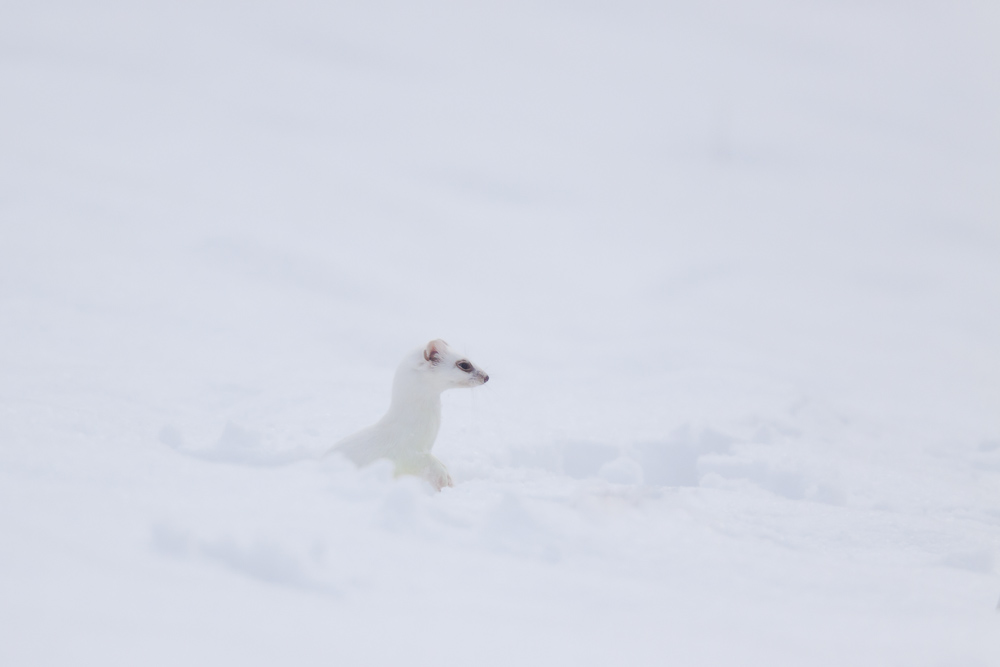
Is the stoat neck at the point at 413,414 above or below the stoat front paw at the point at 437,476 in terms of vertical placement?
above

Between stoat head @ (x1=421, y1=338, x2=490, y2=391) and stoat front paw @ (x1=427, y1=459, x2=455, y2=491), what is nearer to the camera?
stoat front paw @ (x1=427, y1=459, x2=455, y2=491)

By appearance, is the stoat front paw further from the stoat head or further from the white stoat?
the stoat head

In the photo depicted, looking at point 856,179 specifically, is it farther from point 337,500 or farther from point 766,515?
point 337,500

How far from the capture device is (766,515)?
3750 mm

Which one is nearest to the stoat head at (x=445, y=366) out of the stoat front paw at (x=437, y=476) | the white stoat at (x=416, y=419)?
the white stoat at (x=416, y=419)

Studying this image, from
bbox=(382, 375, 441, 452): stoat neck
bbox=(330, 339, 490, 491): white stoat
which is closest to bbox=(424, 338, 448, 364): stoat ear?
bbox=(330, 339, 490, 491): white stoat

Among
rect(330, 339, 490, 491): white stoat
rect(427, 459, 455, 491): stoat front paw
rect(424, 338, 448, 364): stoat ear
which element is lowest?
rect(427, 459, 455, 491): stoat front paw

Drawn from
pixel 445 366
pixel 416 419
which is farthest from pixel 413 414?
pixel 445 366

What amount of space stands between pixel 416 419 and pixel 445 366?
302mm

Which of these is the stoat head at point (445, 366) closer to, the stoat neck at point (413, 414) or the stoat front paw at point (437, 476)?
the stoat neck at point (413, 414)

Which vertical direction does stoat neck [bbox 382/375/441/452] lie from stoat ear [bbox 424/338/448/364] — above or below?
below

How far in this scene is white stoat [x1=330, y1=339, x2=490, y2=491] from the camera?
13.3ft

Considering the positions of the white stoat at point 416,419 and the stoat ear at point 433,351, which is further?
the stoat ear at point 433,351

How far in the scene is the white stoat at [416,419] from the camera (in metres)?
4.06
